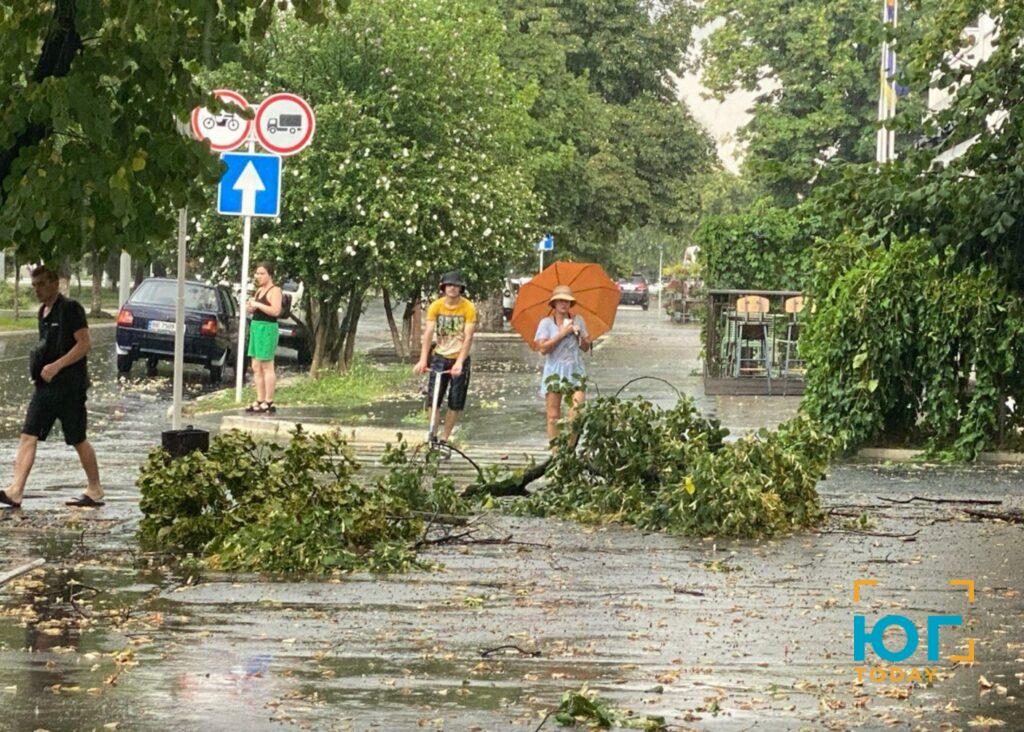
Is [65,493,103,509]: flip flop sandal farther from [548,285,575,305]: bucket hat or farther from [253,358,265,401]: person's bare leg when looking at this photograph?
[253,358,265,401]: person's bare leg

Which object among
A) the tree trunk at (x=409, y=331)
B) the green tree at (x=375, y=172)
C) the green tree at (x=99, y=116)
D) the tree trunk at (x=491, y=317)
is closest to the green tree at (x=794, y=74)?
the tree trunk at (x=491, y=317)

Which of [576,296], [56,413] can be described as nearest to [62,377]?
[56,413]

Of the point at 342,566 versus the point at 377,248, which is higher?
the point at 377,248

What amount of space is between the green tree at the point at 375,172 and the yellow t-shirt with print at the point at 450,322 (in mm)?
10897

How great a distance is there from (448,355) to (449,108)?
569 inches

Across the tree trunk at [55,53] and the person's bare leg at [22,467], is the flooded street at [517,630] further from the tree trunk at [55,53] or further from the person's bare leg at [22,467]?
the tree trunk at [55,53]

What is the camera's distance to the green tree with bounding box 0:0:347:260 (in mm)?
9453

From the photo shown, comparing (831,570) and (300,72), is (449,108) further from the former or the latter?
(831,570)

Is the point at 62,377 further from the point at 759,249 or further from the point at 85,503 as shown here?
the point at 759,249

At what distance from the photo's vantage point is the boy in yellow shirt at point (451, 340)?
1919 cm

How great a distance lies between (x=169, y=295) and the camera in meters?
32.9

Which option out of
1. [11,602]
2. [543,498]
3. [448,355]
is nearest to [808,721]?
[11,602]

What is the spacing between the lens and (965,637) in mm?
9211

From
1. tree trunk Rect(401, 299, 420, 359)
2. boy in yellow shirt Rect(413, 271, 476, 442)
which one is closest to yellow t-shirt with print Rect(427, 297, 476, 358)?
boy in yellow shirt Rect(413, 271, 476, 442)
